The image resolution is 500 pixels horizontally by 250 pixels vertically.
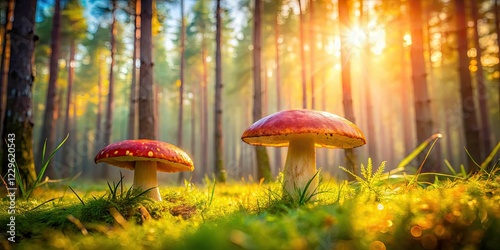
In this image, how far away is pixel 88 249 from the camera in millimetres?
1494

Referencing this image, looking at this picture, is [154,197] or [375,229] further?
[154,197]

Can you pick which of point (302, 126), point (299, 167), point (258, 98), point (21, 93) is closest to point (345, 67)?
point (258, 98)

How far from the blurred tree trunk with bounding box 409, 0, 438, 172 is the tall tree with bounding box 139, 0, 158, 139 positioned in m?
6.05

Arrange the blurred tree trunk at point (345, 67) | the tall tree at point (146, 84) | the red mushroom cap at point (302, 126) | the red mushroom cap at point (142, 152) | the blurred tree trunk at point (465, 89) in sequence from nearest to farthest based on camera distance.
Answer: the red mushroom cap at point (302, 126)
the red mushroom cap at point (142, 152)
the tall tree at point (146, 84)
the blurred tree trunk at point (345, 67)
the blurred tree trunk at point (465, 89)

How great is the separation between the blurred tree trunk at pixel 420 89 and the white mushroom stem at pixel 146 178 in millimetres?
5953

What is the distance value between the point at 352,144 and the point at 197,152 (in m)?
42.1

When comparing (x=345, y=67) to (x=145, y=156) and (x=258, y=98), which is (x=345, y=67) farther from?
(x=145, y=156)

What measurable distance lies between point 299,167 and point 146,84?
4.71 meters

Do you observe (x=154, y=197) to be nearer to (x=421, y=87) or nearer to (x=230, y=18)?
(x=421, y=87)

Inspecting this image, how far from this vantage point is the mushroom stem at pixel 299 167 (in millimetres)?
3105

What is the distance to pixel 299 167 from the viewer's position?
125 inches

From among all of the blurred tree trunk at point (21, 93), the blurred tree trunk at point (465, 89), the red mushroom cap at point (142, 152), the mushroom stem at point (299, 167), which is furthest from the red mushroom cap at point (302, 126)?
the blurred tree trunk at point (465, 89)

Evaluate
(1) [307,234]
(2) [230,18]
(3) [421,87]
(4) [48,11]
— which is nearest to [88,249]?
(1) [307,234]

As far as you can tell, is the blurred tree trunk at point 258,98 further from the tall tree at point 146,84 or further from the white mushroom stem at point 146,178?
the white mushroom stem at point 146,178
